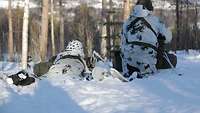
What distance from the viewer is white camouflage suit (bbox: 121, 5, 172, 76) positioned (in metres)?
10.3

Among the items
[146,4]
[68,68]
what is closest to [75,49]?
[68,68]

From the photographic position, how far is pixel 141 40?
415 inches

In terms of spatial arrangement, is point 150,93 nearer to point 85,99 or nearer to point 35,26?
point 85,99

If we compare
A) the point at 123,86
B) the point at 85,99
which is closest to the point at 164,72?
the point at 123,86

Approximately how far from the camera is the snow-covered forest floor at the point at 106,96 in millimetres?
6438

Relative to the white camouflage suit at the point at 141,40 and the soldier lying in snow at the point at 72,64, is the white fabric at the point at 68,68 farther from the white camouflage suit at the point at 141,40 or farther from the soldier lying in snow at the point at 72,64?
the white camouflage suit at the point at 141,40

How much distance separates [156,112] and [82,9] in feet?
202

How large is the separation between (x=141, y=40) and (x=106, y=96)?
3.32 metres

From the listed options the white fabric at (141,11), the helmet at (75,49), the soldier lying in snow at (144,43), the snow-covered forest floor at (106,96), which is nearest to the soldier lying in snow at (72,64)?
the helmet at (75,49)

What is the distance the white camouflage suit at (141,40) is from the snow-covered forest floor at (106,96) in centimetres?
67

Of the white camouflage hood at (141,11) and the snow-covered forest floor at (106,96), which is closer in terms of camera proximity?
the snow-covered forest floor at (106,96)

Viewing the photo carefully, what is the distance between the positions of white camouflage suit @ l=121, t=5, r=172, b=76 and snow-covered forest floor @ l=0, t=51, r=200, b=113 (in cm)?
67

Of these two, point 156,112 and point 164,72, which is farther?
point 164,72

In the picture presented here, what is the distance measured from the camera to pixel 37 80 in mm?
9125
